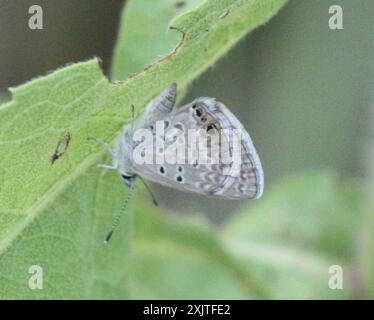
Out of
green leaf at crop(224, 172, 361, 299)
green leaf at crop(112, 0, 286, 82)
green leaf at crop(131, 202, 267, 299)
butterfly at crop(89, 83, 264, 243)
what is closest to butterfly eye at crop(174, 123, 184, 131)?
butterfly at crop(89, 83, 264, 243)

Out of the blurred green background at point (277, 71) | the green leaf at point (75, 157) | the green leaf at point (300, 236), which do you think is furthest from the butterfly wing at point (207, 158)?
the blurred green background at point (277, 71)

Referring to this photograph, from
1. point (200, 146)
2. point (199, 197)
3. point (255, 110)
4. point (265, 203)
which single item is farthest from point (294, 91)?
point (200, 146)

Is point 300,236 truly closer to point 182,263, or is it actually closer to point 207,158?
point 182,263

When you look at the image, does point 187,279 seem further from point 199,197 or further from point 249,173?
point 199,197

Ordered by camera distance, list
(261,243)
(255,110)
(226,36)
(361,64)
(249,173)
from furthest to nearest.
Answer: (255,110), (361,64), (261,243), (249,173), (226,36)

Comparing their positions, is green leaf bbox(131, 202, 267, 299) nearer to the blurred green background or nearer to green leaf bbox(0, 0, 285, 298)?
green leaf bbox(0, 0, 285, 298)

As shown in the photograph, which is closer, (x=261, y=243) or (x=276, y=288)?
(x=276, y=288)

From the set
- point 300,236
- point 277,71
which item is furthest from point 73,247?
point 277,71
